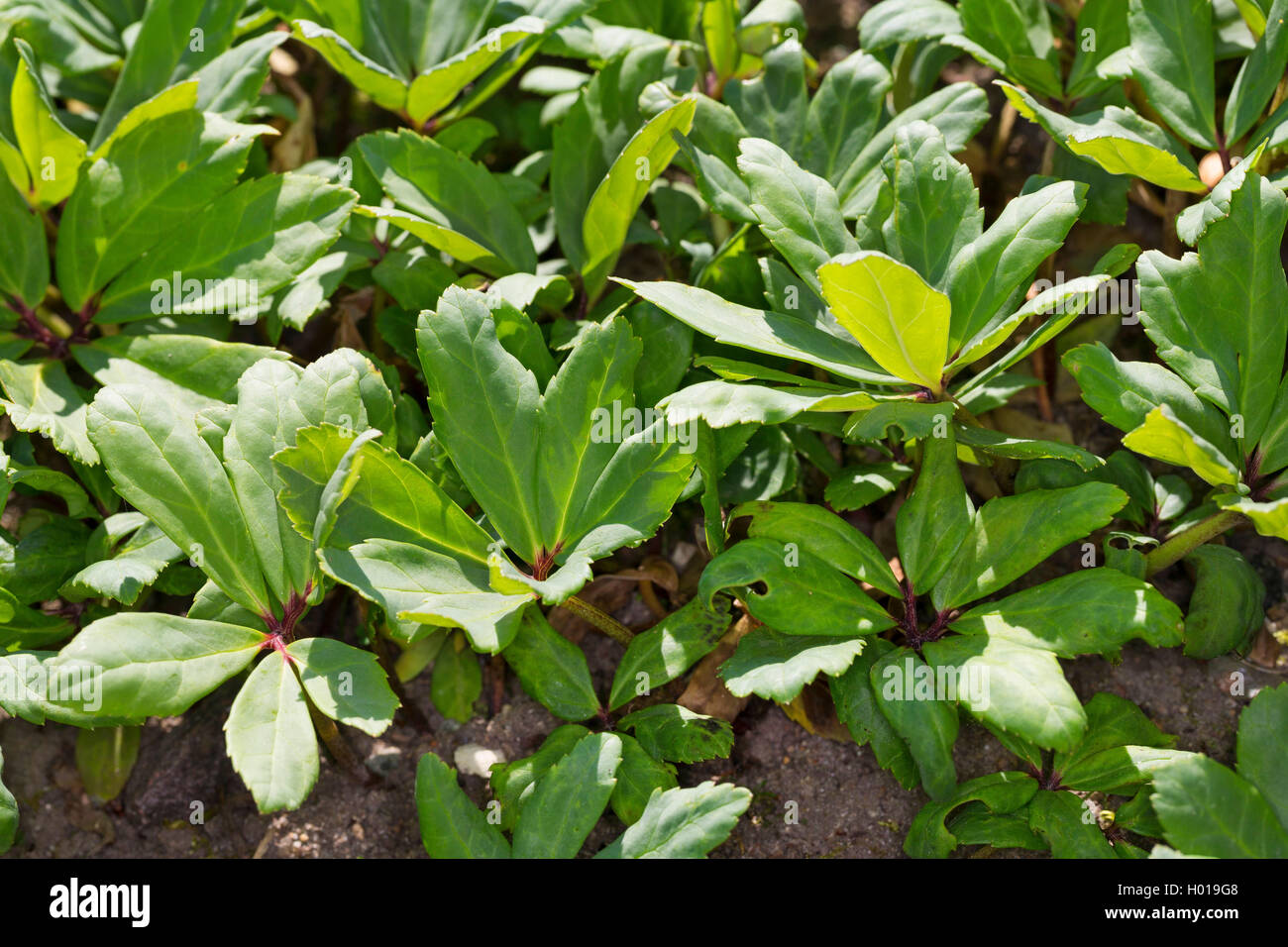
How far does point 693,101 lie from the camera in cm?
202

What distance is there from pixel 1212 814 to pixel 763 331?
109 centimetres

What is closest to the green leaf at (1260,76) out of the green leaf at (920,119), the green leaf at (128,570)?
the green leaf at (920,119)

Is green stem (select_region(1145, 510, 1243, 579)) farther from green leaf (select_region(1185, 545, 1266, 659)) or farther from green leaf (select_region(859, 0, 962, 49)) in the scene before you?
green leaf (select_region(859, 0, 962, 49))

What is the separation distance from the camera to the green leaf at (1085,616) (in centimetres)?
171

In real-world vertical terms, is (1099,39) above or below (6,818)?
above

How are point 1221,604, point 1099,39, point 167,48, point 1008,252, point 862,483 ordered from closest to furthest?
point 1008,252 < point 1221,604 < point 862,483 < point 1099,39 < point 167,48

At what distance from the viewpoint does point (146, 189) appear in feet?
7.34

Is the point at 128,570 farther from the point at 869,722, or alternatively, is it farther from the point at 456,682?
the point at 869,722

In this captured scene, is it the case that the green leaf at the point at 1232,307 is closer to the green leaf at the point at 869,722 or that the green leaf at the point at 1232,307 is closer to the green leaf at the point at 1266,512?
the green leaf at the point at 1266,512

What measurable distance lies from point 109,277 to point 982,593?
194 centimetres

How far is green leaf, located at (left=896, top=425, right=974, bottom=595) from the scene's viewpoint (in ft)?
6.28

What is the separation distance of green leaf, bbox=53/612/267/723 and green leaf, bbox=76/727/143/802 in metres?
0.41

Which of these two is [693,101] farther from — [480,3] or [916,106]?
[480,3]

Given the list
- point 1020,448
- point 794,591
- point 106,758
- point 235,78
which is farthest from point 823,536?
A: point 235,78
